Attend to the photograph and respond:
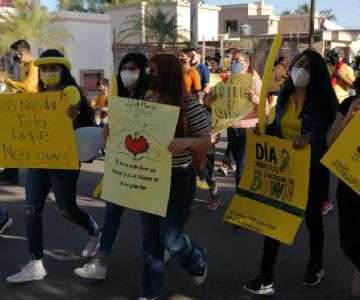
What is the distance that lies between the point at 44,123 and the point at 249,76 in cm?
223

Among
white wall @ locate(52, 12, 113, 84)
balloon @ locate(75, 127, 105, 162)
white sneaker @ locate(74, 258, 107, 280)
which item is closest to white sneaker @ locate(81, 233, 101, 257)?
white sneaker @ locate(74, 258, 107, 280)

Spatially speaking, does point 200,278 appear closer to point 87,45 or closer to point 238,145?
point 238,145

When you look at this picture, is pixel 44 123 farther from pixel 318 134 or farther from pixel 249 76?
pixel 249 76

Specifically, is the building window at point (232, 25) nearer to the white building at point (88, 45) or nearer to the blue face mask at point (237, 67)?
the white building at point (88, 45)

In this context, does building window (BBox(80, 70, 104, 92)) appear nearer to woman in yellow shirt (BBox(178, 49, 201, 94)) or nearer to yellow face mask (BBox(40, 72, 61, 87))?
woman in yellow shirt (BBox(178, 49, 201, 94))

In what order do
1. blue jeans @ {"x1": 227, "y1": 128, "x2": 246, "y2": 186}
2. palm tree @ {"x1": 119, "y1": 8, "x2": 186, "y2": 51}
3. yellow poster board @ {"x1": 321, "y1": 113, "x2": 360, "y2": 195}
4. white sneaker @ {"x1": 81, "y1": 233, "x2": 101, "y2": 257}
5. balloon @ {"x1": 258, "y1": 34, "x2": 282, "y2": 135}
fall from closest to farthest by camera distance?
yellow poster board @ {"x1": 321, "y1": 113, "x2": 360, "y2": 195} < balloon @ {"x1": 258, "y1": 34, "x2": 282, "y2": 135} < white sneaker @ {"x1": 81, "y1": 233, "x2": 101, "y2": 257} < blue jeans @ {"x1": 227, "y1": 128, "x2": 246, "y2": 186} < palm tree @ {"x1": 119, "y1": 8, "x2": 186, "y2": 51}

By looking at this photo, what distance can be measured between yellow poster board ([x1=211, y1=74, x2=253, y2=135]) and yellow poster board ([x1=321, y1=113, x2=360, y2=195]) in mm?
1944

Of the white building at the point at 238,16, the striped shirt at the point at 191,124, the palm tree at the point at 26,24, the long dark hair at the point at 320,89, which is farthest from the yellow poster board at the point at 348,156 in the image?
the white building at the point at 238,16

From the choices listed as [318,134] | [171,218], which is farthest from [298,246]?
[171,218]

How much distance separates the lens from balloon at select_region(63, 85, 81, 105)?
11.4 feet

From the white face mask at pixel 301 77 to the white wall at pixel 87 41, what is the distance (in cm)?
1938

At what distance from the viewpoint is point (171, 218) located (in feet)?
10.2

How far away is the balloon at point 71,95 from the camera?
11.4ft

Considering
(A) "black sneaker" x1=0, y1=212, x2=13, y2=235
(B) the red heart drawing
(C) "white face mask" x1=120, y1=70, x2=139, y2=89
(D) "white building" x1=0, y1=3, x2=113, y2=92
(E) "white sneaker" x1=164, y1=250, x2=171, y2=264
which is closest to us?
(B) the red heart drawing
